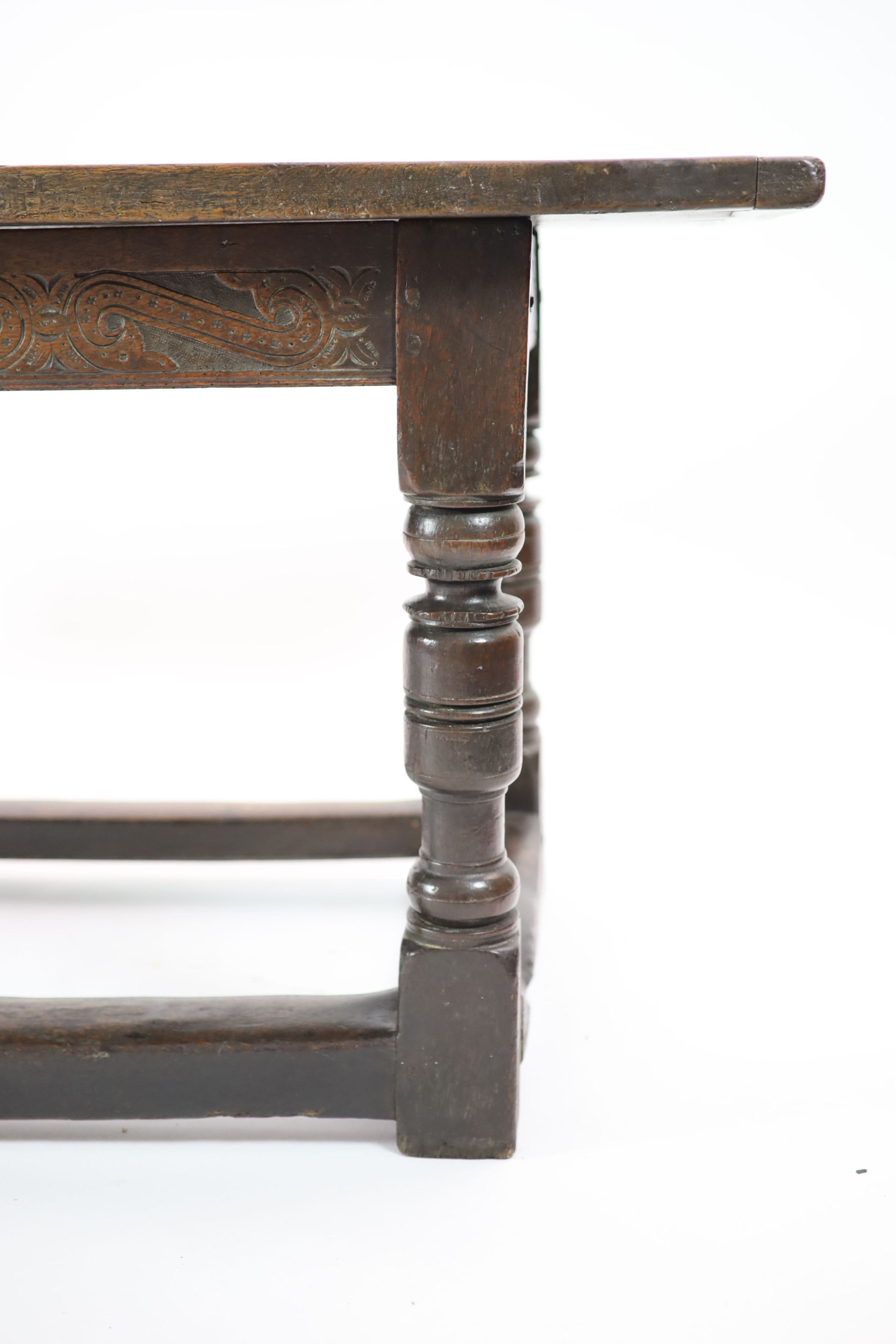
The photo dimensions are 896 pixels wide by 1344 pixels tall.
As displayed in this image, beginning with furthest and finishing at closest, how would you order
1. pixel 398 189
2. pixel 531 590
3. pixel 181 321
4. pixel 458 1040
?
pixel 531 590 < pixel 458 1040 < pixel 181 321 < pixel 398 189

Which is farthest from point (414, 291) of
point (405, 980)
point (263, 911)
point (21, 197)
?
point (263, 911)

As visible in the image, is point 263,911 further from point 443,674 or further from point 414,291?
point 414,291

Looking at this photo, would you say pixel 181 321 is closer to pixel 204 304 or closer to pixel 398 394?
pixel 204 304

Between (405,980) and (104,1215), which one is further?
(405,980)

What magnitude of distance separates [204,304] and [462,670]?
447 mm

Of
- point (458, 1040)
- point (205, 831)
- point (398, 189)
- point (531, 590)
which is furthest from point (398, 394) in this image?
point (205, 831)

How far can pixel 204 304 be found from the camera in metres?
1.42

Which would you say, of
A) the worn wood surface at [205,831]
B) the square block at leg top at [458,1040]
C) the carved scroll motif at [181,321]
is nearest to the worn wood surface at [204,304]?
the carved scroll motif at [181,321]

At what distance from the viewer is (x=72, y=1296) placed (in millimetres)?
1287

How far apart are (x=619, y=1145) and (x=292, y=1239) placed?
0.38m

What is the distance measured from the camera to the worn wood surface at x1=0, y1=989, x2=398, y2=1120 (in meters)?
1.51

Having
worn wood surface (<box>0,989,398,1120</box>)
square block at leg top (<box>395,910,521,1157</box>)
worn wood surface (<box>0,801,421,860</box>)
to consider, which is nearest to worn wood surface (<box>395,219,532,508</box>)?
square block at leg top (<box>395,910,521,1157</box>)

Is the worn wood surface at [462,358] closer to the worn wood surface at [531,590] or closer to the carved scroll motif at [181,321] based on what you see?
the carved scroll motif at [181,321]

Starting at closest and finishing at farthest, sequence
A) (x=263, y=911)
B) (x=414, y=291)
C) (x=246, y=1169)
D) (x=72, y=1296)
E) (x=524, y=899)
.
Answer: (x=72, y=1296) < (x=414, y=291) < (x=246, y=1169) < (x=524, y=899) < (x=263, y=911)
